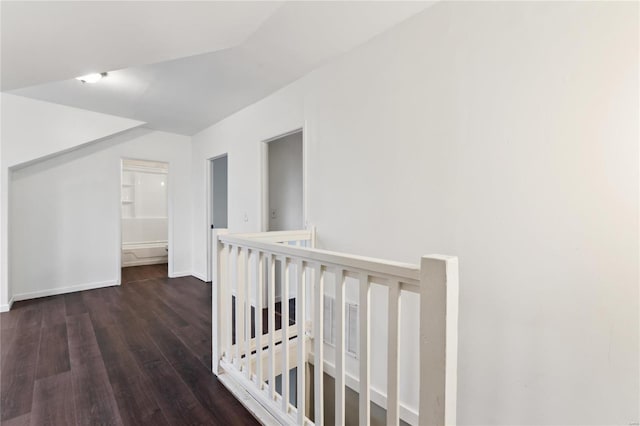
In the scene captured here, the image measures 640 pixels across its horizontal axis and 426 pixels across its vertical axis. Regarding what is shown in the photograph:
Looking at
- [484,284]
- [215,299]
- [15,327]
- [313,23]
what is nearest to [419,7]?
[313,23]

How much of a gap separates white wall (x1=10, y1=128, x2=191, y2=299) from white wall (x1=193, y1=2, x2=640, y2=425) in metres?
3.81

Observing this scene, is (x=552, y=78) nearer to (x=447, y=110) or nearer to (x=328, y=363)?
(x=447, y=110)

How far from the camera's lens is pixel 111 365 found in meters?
2.07

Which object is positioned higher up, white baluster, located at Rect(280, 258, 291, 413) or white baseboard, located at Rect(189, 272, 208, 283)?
white baluster, located at Rect(280, 258, 291, 413)

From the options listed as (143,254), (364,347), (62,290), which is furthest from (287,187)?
(143,254)

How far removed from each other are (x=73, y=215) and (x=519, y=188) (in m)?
4.96

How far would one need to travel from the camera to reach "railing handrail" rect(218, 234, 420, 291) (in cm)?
93

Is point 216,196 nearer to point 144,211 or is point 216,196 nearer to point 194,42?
point 144,211

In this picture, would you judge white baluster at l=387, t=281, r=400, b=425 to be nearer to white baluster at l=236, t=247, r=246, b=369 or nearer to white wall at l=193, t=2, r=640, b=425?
white wall at l=193, t=2, r=640, b=425

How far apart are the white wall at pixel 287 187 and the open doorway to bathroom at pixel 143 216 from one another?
311 centimetres

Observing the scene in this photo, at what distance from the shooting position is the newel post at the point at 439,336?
818mm

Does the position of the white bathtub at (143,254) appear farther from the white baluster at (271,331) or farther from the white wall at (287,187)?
the white baluster at (271,331)

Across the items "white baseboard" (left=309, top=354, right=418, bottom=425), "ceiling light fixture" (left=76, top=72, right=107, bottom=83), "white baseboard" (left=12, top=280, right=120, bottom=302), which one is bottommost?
"white baseboard" (left=309, top=354, right=418, bottom=425)

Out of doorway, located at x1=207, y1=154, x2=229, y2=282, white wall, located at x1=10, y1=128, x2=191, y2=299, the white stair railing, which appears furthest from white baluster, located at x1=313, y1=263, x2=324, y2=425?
white wall, located at x1=10, y1=128, x2=191, y2=299
